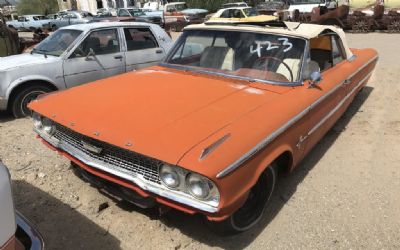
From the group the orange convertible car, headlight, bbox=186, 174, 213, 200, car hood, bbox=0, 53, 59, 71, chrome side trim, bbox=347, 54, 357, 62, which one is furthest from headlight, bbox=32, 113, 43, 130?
chrome side trim, bbox=347, 54, 357, 62

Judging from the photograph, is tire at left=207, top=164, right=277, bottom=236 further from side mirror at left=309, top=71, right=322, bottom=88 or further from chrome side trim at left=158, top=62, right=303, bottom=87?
side mirror at left=309, top=71, right=322, bottom=88

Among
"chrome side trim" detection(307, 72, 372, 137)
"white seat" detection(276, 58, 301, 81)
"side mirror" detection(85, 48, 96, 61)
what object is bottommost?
"chrome side trim" detection(307, 72, 372, 137)

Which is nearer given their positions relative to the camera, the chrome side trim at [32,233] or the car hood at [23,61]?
the chrome side trim at [32,233]

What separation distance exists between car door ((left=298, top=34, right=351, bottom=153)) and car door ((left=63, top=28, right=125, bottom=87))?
11.9 ft

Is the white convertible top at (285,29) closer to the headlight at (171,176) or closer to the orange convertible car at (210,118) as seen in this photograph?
the orange convertible car at (210,118)

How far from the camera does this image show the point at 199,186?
2465mm

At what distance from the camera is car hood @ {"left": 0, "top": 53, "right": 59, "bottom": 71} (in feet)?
18.9

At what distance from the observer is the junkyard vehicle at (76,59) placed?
5789 millimetres

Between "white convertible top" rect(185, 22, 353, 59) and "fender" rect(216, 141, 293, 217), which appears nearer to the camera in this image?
"fender" rect(216, 141, 293, 217)

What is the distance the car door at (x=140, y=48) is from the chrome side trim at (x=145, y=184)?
3695mm

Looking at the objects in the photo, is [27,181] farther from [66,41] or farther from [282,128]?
[66,41]

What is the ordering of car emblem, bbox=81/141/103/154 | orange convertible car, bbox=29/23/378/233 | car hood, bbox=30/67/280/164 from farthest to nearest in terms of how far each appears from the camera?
car emblem, bbox=81/141/103/154 → car hood, bbox=30/67/280/164 → orange convertible car, bbox=29/23/378/233

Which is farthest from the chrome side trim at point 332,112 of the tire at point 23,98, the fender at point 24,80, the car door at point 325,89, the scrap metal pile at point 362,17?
the scrap metal pile at point 362,17

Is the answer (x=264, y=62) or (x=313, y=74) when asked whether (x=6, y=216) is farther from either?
(x=313, y=74)
